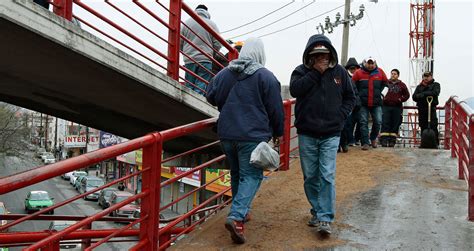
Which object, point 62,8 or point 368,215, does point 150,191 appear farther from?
point 368,215

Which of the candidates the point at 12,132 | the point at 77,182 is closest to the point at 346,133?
the point at 12,132

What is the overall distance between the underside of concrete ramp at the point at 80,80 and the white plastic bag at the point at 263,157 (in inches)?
72.5

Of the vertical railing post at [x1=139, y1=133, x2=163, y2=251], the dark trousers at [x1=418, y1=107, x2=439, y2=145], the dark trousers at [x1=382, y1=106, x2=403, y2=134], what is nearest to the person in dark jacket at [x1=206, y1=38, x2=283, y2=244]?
the vertical railing post at [x1=139, y1=133, x2=163, y2=251]

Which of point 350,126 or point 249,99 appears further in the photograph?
point 350,126

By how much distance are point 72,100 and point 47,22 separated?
2404 mm

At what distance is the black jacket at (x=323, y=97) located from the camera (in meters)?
4.22

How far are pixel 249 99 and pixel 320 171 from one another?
0.98m

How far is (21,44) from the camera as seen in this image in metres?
4.18

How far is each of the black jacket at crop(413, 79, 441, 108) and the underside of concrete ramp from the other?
460 centimetres

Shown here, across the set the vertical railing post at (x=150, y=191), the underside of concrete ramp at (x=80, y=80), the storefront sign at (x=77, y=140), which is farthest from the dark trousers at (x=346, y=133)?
the storefront sign at (x=77, y=140)

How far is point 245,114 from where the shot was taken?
3.87 metres

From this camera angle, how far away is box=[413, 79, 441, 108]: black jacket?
9.40 meters

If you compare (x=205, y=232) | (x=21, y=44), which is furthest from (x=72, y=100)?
(x=205, y=232)

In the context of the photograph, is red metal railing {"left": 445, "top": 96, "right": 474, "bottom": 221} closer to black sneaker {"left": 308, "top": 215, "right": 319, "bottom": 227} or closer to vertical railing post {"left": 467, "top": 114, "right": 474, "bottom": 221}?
vertical railing post {"left": 467, "top": 114, "right": 474, "bottom": 221}
